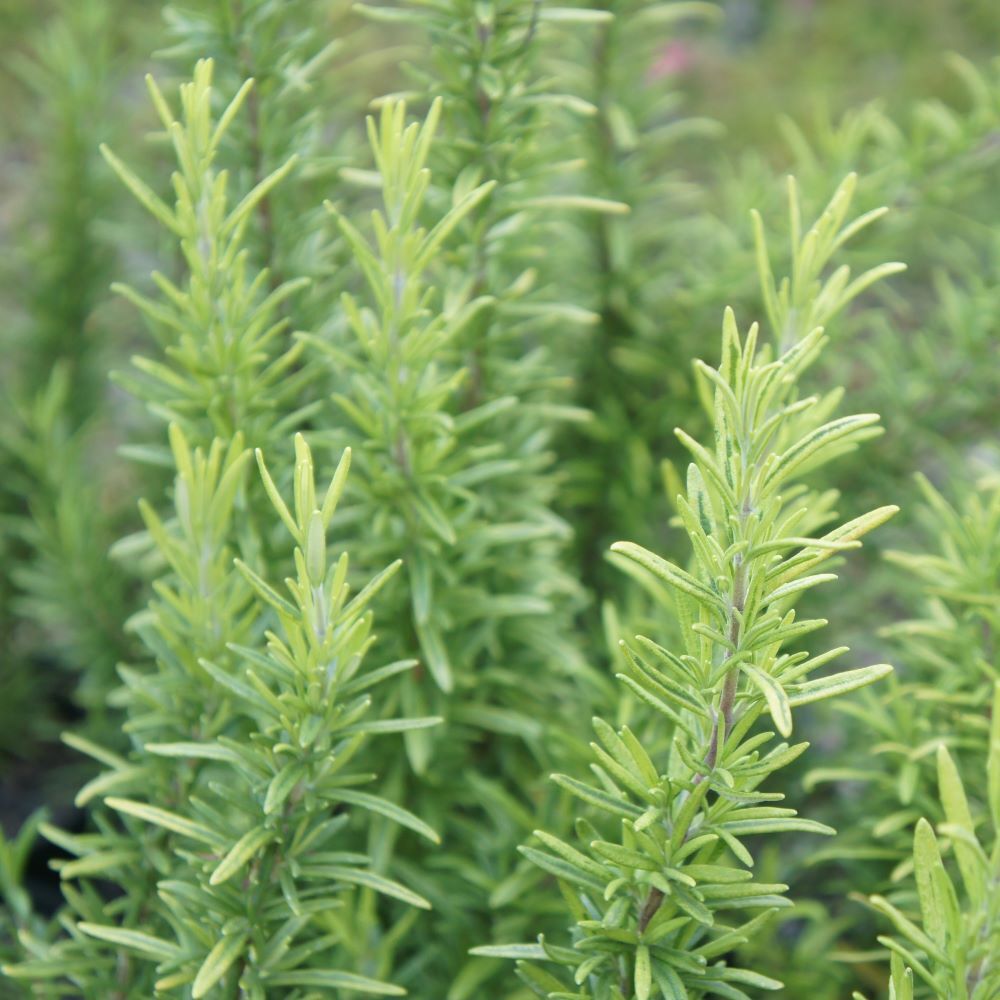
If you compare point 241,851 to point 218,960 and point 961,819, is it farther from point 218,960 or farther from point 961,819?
point 961,819

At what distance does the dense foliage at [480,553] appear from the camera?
0.50 meters

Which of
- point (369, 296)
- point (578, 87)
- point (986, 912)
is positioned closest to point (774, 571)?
point (986, 912)

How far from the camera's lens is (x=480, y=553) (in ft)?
2.54

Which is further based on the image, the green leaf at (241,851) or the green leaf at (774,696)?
the green leaf at (241,851)

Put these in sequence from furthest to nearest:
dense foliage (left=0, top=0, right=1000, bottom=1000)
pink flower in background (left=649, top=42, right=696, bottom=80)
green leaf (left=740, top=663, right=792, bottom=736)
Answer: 1. pink flower in background (left=649, top=42, right=696, bottom=80)
2. dense foliage (left=0, top=0, right=1000, bottom=1000)
3. green leaf (left=740, top=663, right=792, bottom=736)

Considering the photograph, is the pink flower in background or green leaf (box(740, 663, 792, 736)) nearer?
green leaf (box(740, 663, 792, 736))

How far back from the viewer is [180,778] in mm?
653

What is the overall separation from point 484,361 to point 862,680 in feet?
1.38

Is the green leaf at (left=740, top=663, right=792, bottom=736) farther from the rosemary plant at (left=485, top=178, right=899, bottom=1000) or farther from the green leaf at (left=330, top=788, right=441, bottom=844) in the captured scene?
the green leaf at (left=330, top=788, right=441, bottom=844)

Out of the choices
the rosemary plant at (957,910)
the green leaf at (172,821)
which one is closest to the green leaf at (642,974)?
the rosemary plant at (957,910)

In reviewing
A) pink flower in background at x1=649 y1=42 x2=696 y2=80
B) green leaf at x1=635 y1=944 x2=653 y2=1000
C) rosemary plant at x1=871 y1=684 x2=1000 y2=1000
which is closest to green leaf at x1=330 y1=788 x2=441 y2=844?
green leaf at x1=635 y1=944 x2=653 y2=1000

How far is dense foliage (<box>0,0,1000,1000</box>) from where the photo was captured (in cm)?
50

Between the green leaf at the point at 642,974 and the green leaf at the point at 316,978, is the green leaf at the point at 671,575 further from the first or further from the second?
the green leaf at the point at 316,978

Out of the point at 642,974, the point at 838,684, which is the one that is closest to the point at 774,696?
the point at 838,684
